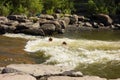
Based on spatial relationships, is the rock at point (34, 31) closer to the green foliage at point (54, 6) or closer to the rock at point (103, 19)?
the green foliage at point (54, 6)

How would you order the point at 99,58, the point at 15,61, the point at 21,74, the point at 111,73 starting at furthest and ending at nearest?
1. the point at 99,58
2. the point at 15,61
3. the point at 111,73
4. the point at 21,74

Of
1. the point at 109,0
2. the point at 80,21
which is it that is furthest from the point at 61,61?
the point at 109,0

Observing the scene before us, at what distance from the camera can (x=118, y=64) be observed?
697 inches

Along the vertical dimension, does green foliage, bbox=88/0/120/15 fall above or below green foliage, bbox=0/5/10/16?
below

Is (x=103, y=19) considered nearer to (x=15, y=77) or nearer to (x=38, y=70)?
(x=38, y=70)

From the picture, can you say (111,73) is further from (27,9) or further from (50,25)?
(27,9)

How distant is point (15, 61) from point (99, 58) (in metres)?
5.43

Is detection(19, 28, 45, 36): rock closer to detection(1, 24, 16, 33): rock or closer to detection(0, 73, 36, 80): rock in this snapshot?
detection(1, 24, 16, 33): rock

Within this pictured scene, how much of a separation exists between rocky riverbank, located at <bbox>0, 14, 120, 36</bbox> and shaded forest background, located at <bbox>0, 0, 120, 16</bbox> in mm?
2994

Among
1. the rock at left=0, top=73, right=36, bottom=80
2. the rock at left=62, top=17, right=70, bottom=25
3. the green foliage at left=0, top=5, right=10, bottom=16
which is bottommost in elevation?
the rock at left=62, top=17, right=70, bottom=25

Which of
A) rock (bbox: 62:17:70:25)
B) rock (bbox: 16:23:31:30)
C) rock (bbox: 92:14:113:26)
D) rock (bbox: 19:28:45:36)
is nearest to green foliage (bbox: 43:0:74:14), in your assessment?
rock (bbox: 62:17:70:25)

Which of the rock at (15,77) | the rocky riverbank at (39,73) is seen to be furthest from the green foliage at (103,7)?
the rock at (15,77)

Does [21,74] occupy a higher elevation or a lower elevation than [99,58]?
higher

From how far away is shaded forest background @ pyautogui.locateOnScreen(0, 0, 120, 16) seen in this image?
40.8m
